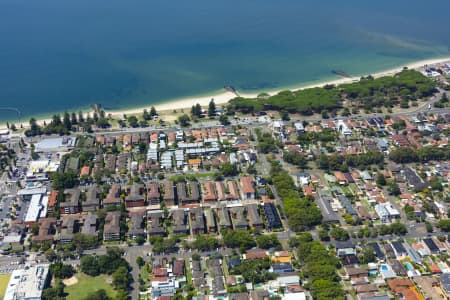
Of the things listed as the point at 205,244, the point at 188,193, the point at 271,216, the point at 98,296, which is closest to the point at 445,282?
the point at 271,216

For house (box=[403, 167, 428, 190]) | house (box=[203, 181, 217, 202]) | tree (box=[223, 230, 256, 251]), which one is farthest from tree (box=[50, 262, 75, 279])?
house (box=[403, 167, 428, 190])

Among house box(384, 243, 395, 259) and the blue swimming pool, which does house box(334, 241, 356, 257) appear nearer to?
house box(384, 243, 395, 259)

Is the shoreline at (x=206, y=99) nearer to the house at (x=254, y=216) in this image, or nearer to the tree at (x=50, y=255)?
the house at (x=254, y=216)

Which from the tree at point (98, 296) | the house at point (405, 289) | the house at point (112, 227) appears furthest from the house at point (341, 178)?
the tree at point (98, 296)

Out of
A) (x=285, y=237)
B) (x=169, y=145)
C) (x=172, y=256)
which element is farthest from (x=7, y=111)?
(x=285, y=237)

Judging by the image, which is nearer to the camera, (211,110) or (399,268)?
(399,268)

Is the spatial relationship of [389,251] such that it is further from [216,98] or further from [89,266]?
[216,98]
